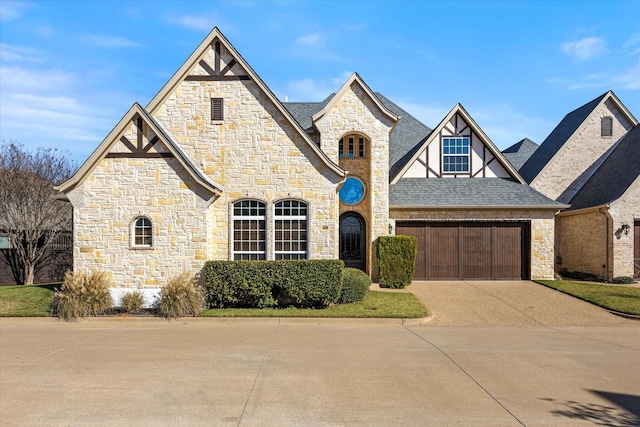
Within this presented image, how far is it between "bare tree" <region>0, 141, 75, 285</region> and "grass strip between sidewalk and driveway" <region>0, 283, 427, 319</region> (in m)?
6.29

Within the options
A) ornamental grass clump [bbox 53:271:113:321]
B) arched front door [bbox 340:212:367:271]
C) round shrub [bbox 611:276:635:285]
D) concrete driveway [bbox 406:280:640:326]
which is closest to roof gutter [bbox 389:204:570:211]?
arched front door [bbox 340:212:367:271]

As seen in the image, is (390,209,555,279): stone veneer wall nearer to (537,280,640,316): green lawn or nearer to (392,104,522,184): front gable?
(537,280,640,316): green lawn

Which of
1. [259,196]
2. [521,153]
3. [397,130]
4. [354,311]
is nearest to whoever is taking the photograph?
[354,311]

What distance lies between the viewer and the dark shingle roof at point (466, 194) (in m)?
19.9

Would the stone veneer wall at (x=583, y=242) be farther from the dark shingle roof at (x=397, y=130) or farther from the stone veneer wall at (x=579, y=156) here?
the dark shingle roof at (x=397, y=130)

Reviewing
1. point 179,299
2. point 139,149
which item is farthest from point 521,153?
point 179,299

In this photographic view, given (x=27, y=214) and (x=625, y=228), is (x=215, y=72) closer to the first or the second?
(x=27, y=214)

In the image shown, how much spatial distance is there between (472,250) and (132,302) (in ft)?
46.3

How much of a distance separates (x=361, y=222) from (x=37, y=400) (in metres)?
15.1

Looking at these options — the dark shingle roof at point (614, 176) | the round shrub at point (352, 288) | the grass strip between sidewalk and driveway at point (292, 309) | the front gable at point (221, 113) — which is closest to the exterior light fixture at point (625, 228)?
the dark shingle roof at point (614, 176)

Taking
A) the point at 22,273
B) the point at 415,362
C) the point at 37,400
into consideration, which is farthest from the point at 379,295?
the point at 22,273

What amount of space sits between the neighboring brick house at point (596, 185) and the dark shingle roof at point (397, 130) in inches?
257

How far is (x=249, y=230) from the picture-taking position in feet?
52.7

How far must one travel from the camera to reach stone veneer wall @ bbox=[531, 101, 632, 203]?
23656 millimetres
